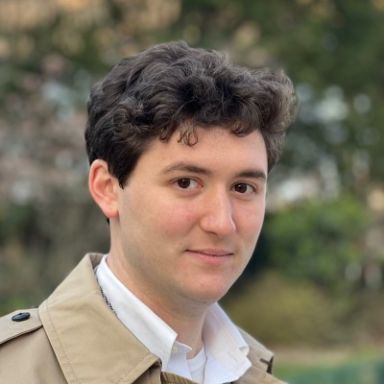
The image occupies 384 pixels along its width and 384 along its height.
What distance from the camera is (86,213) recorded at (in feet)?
43.9

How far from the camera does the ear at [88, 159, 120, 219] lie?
2.00m

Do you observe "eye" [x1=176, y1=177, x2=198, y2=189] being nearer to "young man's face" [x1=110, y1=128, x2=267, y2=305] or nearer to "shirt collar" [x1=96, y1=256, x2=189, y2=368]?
"young man's face" [x1=110, y1=128, x2=267, y2=305]

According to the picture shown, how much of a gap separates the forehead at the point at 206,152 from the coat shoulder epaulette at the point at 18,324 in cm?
39

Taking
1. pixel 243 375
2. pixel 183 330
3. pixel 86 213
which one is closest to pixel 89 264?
pixel 183 330

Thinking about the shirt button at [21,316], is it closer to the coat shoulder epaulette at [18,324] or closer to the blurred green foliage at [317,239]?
the coat shoulder epaulette at [18,324]

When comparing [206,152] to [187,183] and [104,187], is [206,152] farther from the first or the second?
[104,187]

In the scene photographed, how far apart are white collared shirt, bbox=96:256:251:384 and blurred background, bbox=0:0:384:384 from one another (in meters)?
10.0

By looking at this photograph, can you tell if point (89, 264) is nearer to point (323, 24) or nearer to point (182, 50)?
point (182, 50)

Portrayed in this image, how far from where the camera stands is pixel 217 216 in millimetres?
1849

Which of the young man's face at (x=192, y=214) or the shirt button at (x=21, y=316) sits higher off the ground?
the young man's face at (x=192, y=214)

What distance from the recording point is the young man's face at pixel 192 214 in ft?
6.08

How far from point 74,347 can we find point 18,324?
0.13 meters

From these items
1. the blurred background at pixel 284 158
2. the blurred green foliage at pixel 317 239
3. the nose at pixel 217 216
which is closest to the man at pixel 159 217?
the nose at pixel 217 216

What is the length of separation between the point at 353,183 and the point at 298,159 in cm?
145
